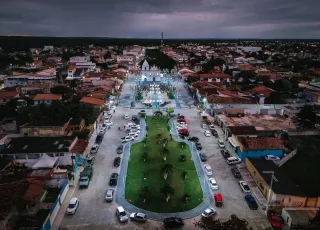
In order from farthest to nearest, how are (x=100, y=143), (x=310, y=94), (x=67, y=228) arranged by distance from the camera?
(x=310, y=94)
(x=100, y=143)
(x=67, y=228)

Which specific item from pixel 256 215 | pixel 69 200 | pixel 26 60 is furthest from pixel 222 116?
pixel 26 60

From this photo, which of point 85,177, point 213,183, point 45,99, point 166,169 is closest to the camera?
point 213,183

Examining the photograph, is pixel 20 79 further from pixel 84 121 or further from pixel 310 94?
pixel 310 94

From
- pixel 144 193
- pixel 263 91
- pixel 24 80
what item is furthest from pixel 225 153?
pixel 24 80

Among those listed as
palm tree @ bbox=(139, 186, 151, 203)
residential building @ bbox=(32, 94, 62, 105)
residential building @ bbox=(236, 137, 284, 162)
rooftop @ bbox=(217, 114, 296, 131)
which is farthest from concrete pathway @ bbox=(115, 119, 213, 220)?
residential building @ bbox=(32, 94, 62, 105)

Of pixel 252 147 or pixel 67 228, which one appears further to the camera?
pixel 252 147

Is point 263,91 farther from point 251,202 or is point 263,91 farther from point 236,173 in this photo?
point 251,202
